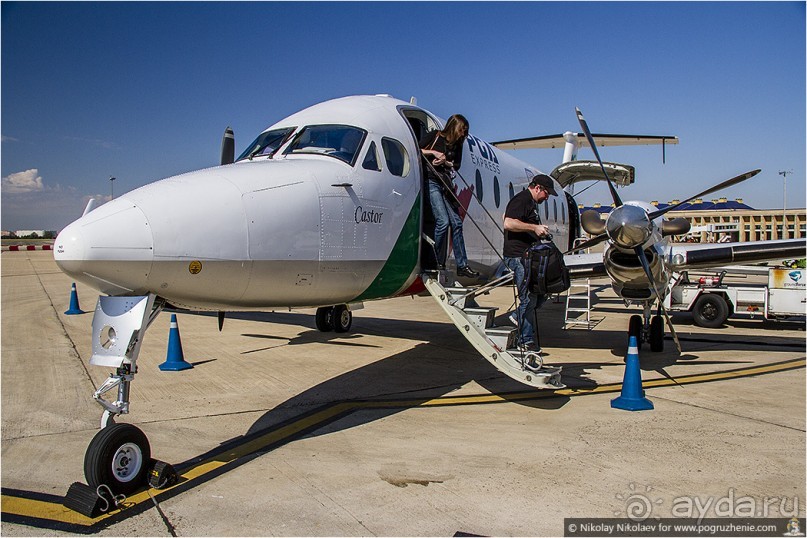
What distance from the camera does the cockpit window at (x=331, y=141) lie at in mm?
6457

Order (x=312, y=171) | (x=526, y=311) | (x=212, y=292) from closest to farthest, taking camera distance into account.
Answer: (x=212, y=292)
(x=312, y=171)
(x=526, y=311)

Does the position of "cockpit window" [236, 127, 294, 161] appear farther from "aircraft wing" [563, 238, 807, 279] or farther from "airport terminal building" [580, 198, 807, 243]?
"airport terminal building" [580, 198, 807, 243]

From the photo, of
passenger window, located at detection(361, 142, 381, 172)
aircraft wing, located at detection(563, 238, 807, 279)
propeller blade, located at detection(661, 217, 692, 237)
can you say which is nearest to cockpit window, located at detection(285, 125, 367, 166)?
passenger window, located at detection(361, 142, 381, 172)

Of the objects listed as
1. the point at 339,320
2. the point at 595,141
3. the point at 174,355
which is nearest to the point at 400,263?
the point at 174,355

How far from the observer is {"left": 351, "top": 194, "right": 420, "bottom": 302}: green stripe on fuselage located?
22.8ft

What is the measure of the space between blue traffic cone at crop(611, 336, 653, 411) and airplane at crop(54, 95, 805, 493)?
3.01 ft

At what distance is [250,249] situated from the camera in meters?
5.09

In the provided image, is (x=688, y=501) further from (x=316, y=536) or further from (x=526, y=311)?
(x=526, y=311)

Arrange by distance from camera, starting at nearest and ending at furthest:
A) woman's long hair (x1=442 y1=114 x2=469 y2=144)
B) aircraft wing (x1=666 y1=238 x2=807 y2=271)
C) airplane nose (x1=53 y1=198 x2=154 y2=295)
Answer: airplane nose (x1=53 y1=198 x2=154 y2=295) → woman's long hair (x1=442 y1=114 x2=469 y2=144) → aircraft wing (x1=666 y1=238 x2=807 y2=271)

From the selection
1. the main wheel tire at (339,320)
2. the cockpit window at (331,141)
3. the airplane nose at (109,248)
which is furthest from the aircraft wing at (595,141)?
the airplane nose at (109,248)

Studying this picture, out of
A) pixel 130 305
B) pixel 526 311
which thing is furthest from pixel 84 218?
pixel 526 311

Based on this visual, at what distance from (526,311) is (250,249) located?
3808 millimetres

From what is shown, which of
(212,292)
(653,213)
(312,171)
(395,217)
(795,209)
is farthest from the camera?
(795,209)

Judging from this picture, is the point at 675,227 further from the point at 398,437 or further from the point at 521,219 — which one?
the point at 398,437
